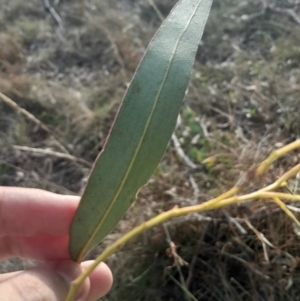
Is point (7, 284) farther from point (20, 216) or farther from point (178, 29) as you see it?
point (178, 29)

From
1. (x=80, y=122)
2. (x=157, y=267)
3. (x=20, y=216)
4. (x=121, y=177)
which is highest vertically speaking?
(x=121, y=177)

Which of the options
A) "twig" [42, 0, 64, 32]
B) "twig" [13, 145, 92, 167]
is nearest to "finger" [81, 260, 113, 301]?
"twig" [13, 145, 92, 167]

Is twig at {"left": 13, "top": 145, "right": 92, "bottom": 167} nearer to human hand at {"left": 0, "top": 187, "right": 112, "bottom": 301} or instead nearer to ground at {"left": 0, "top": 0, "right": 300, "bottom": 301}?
ground at {"left": 0, "top": 0, "right": 300, "bottom": 301}

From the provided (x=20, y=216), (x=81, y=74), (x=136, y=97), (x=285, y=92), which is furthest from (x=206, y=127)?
(x=136, y=97)

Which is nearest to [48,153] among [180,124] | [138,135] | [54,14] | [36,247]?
[180,124]

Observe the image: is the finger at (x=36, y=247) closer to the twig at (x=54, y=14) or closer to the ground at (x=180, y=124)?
the ground at (x=180, y=124)
